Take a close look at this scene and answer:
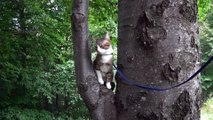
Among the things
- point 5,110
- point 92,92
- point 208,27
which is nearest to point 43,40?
point 5,110

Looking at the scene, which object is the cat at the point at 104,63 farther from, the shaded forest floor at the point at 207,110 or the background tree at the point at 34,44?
the shaded forest floor at the point at 207,110

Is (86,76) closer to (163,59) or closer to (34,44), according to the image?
(163,59)

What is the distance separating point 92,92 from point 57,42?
9.35 ft

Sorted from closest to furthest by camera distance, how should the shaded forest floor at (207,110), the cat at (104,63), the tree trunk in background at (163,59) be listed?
the tree trunk in background at (163,59)
the cat at (104,63)
the shaded forest floor at (207,110)

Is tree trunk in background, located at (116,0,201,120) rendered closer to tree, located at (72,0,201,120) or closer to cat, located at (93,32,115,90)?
tree, located at (72,0,201,120)

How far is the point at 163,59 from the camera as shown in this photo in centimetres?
110

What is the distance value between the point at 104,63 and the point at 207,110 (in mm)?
9513

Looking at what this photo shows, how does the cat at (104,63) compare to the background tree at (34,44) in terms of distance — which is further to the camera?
the background tree at (34,44)

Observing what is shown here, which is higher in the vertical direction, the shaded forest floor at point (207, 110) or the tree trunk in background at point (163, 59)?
the tree trunk in background at point (163, 59)

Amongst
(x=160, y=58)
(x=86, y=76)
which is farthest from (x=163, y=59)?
(x=86, y=76)

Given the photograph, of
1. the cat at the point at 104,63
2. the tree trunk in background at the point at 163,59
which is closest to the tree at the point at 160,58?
the tree trunk in background at the point at 163,59

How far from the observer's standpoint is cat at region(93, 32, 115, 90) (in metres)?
1.34

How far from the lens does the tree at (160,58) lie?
3.62 feet

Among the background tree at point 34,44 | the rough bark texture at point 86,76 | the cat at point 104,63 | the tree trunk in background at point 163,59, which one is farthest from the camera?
the background tree at point 34,44
